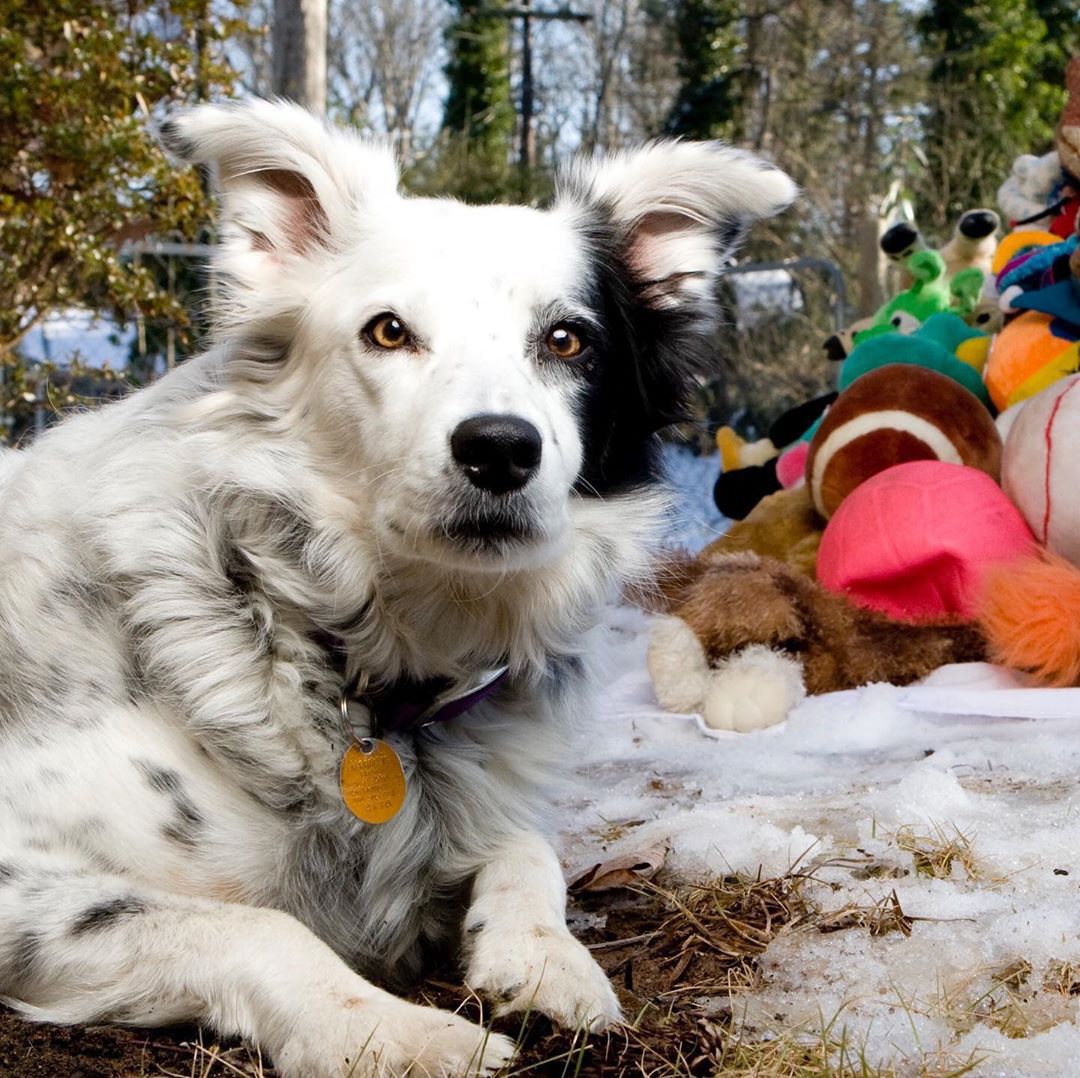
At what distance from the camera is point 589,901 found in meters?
2.74

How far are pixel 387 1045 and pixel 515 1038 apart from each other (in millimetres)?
214

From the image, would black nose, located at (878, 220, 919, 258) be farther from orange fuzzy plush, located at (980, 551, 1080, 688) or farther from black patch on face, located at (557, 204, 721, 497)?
black patch on face, located at (557, 204, 721, 497)

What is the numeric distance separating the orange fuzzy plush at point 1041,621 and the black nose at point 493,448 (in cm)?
241

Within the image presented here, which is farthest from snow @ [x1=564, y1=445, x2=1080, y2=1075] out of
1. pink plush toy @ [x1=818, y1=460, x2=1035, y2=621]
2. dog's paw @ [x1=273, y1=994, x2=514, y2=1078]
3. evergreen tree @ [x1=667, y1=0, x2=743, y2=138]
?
evergreen tree @ [x1=667, y1=0, x2=743, y2=138]

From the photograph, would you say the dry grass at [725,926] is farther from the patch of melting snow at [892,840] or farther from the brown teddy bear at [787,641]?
the brown teddy bear at [787,641]

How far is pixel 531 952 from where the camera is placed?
6.65ft

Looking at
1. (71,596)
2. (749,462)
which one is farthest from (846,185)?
(71,596)

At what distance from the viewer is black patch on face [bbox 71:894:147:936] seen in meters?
2.05

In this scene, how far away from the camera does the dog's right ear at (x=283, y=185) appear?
285 centimetres

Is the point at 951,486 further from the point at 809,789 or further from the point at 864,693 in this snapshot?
the point at 809,789

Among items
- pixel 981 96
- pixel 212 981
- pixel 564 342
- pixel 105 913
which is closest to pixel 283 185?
pixel 564 342

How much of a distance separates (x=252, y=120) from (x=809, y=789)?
2.30m

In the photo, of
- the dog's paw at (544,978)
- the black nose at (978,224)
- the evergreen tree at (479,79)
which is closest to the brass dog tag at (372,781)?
the dog's paw at (544,978)

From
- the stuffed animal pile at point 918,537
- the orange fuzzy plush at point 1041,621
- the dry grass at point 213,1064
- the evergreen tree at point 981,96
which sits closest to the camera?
the dry grass at point 213,1064
